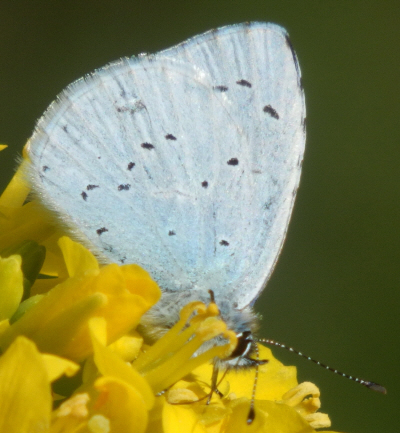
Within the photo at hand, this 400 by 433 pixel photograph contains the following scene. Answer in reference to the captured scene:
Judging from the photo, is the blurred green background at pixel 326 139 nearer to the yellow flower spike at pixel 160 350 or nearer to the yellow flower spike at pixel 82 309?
the yellow flower spike at pixel 160 350

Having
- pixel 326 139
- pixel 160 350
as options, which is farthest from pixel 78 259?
pixel 326 139

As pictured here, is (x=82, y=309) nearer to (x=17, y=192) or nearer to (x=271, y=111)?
(x=17, y=192)

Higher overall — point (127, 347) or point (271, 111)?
point (271, 111)

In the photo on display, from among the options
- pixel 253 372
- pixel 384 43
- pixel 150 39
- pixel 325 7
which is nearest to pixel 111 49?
pixel 150 39


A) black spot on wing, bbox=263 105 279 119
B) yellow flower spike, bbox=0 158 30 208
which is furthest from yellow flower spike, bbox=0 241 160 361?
black spot on wing, bbox=263 105 279 119

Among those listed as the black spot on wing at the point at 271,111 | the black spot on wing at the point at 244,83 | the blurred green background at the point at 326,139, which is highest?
the black spot on wing at the point at 244,83

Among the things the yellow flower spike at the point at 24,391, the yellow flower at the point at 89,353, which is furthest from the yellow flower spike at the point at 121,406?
the yellow flower spike at the point at 24,391
